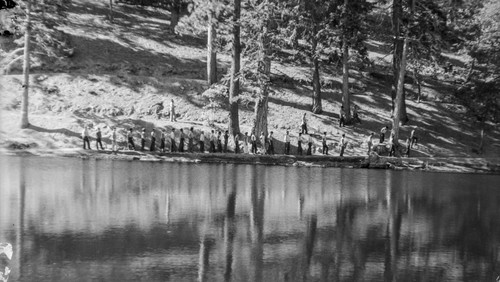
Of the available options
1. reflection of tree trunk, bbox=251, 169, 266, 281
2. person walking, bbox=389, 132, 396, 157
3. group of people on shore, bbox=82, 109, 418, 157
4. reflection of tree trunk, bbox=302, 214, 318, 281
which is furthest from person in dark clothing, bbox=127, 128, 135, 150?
reflection of tree trunk, bbox=302, 214, 318, 281

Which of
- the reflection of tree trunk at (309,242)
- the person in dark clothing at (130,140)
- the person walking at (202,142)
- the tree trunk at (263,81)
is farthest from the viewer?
the tree trunk at (263,81)

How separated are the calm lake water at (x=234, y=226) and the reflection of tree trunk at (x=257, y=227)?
47 millimetres

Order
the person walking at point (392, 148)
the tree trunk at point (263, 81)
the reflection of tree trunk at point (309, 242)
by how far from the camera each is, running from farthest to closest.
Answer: the person walking at point (392, 148)
the tree trunk at point (263, 81)
the reflection of tree trunk at point (309, 242)

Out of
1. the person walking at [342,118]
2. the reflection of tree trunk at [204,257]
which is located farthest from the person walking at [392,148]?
the reflection of tree trunk at [204,257]

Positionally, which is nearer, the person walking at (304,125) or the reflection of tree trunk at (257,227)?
the reflection of tree trunk at (257,227)

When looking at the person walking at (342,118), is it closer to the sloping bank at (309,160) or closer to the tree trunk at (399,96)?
the tree trunk at (399,96)

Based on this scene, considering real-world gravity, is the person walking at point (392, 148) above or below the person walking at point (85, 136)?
below

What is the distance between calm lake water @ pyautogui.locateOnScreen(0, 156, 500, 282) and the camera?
52.0 ft

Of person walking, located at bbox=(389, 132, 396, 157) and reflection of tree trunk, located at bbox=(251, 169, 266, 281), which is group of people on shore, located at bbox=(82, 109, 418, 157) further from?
reflection of tree trunk, located at bbox=(251, 169, 266, 281)

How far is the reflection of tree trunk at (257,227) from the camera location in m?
16.1

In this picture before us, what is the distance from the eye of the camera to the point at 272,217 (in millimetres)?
22656

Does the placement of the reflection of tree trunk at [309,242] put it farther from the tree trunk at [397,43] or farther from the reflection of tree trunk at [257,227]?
the tree trunk at [397,43]

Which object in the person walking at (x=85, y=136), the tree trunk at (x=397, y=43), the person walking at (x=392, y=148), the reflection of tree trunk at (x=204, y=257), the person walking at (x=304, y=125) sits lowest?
the reflection of tree trunk at (x=204, y=257)

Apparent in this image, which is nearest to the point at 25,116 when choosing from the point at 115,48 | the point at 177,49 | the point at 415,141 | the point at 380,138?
the point at 115,48
